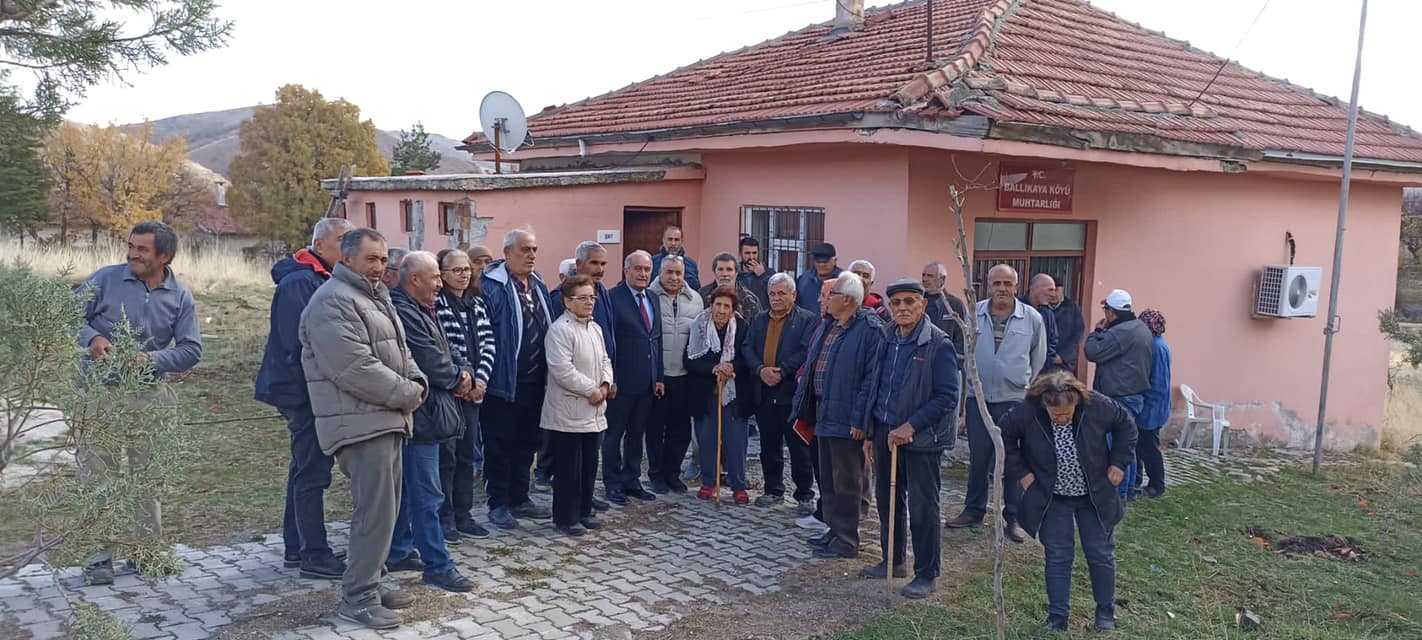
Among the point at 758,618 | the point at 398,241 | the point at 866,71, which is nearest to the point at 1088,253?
the point at 866,71

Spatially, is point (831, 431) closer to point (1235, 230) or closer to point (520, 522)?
point (520, 522)

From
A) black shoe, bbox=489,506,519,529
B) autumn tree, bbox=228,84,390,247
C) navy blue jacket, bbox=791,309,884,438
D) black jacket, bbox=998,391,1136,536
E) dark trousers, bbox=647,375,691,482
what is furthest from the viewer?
autumn tree, bbox=228,84,390,247

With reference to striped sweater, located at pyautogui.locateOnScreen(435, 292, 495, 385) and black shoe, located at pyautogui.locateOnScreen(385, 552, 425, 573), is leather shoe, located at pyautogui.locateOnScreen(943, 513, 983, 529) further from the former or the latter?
black shoe, located at pyautogui.locateOnScreen(385, 552, 425, 573)

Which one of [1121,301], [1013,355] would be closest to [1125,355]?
[1121,301]

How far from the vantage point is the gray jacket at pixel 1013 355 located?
673 centimetres

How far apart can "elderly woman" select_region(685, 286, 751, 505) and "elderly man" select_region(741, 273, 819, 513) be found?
0.43ft

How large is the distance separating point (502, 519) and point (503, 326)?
132 cm

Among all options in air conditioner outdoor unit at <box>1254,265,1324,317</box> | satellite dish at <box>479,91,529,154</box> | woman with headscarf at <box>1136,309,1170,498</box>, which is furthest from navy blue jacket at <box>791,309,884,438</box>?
air conditioner outdoor unit at <box>1254,265,1324,317</box>

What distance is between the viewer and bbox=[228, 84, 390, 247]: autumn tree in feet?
93.7

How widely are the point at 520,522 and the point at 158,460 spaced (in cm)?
334

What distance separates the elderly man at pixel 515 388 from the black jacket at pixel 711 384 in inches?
48.4

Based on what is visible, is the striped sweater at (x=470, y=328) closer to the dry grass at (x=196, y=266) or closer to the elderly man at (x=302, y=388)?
the elderly man at (x=302, y=388)

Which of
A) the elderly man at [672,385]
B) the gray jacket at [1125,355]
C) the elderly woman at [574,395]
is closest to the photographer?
the elderly woman at [574,395]

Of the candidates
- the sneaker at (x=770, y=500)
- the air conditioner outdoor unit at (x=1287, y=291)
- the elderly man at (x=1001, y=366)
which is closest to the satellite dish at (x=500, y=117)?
the sneaker at (x=770, y=500)
